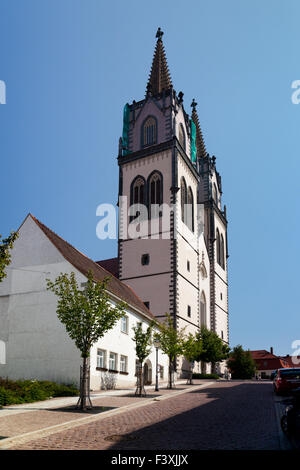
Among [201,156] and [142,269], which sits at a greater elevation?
[201,156]

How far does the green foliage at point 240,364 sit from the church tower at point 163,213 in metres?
4.27

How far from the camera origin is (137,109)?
59719 mm

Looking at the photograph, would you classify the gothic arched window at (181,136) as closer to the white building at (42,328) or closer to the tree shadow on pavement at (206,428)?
the white building at (42,328)

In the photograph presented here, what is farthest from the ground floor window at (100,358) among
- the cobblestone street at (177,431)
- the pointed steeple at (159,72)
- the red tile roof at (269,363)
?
the red tile roof at (269,363)

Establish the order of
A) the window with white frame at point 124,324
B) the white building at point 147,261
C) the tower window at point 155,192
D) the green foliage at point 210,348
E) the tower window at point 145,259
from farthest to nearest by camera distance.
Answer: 1. the tower window at point 155,192
2. the green foliage at point 210,348
3. the tower window at point 145,259
4. the window with white frame at point 124,324
5. the white building at point 147,261

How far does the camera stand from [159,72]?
6366 cm

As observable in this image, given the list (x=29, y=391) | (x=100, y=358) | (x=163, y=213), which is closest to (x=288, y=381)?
(x=100, y=358)

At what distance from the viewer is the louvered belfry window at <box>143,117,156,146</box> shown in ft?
187

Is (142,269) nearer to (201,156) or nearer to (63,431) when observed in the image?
(201,156)

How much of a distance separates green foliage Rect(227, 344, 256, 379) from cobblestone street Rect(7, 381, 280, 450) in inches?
1781

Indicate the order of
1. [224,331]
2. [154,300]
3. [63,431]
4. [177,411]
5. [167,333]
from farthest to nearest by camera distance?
[224,331], [154,300], [167,333], [177,411], [63,431]

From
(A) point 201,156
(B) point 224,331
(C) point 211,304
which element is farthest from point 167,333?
(A) point 201,156

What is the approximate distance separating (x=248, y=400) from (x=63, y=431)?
36.0 ft

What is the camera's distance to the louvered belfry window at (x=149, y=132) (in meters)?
57.0
